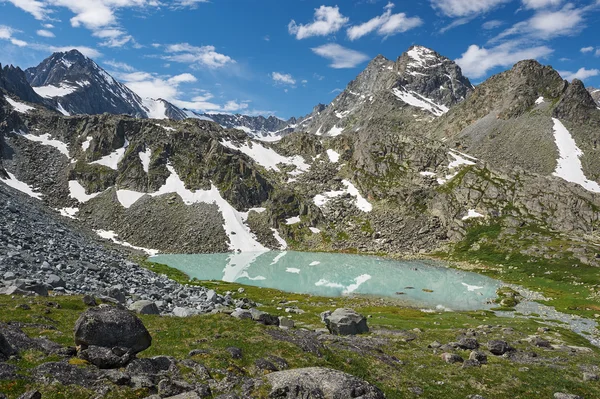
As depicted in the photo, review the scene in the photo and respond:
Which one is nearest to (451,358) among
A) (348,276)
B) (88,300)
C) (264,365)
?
(264,365)

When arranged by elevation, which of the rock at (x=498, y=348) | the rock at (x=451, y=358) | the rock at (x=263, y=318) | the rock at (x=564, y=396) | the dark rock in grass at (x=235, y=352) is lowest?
the rock at (x=498, y=348)

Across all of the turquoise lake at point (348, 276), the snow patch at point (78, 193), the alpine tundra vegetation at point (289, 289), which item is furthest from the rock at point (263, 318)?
the snow patch at point (78, 193)

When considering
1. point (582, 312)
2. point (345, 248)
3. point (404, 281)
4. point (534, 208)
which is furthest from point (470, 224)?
point (582, 312)

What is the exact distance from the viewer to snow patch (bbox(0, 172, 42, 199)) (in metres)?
164

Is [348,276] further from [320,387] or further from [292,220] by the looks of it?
[320,387]

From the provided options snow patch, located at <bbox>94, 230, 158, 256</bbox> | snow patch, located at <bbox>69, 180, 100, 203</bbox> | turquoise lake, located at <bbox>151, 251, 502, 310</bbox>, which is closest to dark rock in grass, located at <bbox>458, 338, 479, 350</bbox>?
turquoise lake, located at <bbox>151, 251, 502, 310</bbox>

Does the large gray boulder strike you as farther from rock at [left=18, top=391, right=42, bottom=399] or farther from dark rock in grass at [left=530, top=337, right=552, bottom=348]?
dark rock in grass at [left=530, top=337, right=552, bottom=348]

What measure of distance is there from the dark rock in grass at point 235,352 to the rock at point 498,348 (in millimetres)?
29872

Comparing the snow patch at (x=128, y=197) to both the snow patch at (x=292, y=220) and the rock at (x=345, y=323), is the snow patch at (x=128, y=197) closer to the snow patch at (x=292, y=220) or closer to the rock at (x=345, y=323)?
the snow patch at (x=292, y=220)

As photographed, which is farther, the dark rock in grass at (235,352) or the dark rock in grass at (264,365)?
the dark rock in grass at (235,352)

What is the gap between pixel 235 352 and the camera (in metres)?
23.8

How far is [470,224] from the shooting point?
168875mm

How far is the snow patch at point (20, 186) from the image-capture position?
163750mm

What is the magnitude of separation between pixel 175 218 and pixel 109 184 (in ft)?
165
